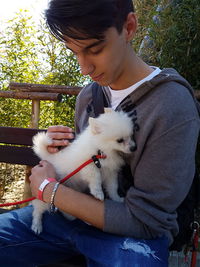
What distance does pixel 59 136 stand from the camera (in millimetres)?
1838

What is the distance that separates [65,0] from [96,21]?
6.6 inches

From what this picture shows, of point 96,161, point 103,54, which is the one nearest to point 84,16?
point 103,54

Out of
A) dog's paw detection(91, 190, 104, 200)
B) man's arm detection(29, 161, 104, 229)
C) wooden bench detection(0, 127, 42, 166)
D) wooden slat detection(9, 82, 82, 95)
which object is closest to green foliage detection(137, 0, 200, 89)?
wooden slat detection(9, 82, 82, 95)

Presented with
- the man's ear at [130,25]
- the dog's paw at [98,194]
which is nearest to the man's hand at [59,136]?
the dog's paw at [98,194]

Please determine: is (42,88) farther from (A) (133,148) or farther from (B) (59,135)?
(A) (133,148)

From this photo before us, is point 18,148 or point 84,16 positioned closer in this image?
point 84,16

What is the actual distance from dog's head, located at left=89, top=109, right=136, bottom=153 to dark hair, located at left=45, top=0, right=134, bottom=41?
0.44 m

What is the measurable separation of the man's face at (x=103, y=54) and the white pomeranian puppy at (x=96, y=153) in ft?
0.72

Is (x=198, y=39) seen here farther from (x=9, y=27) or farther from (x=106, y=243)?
(x=9, y=27)

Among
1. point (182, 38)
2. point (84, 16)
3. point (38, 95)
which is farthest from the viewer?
point (38, 95)

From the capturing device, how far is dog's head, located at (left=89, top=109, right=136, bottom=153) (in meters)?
1.56

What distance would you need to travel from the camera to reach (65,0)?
133 cm

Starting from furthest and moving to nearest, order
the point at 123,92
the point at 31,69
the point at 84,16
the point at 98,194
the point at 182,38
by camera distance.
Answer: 1. the point at 31,69
2. the point at 182,38
3. the point at 123,92
4. the point at 98,194
5. the point at 84,16

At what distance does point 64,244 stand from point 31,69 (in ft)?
11.4
